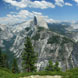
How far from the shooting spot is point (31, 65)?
153 ft

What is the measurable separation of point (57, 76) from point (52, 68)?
39.5m

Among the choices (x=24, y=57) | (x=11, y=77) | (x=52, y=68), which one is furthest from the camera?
(x=52, y=68)

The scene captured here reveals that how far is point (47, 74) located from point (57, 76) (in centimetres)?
158

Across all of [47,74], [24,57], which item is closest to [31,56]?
[24,57]

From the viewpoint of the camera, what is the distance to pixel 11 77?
18.3 meters

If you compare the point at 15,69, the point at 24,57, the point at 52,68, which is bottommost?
the point at 15,69

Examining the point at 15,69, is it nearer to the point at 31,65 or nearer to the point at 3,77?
the point at 31,65

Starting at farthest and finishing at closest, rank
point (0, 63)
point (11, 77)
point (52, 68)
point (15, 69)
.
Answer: point (15, 69) < point (0, 63) < point (52, 68) < point (11, 77)

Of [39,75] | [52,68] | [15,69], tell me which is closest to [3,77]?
[39,75]

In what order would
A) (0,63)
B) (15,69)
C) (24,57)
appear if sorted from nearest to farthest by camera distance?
(24,57), (0,63), (15,69)

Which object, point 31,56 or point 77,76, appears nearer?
point 77,76

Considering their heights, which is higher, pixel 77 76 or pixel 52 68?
pixel 77 76

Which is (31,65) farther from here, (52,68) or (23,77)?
(23,77)

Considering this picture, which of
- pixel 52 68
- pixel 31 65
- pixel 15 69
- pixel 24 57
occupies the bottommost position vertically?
pixel 15 69
